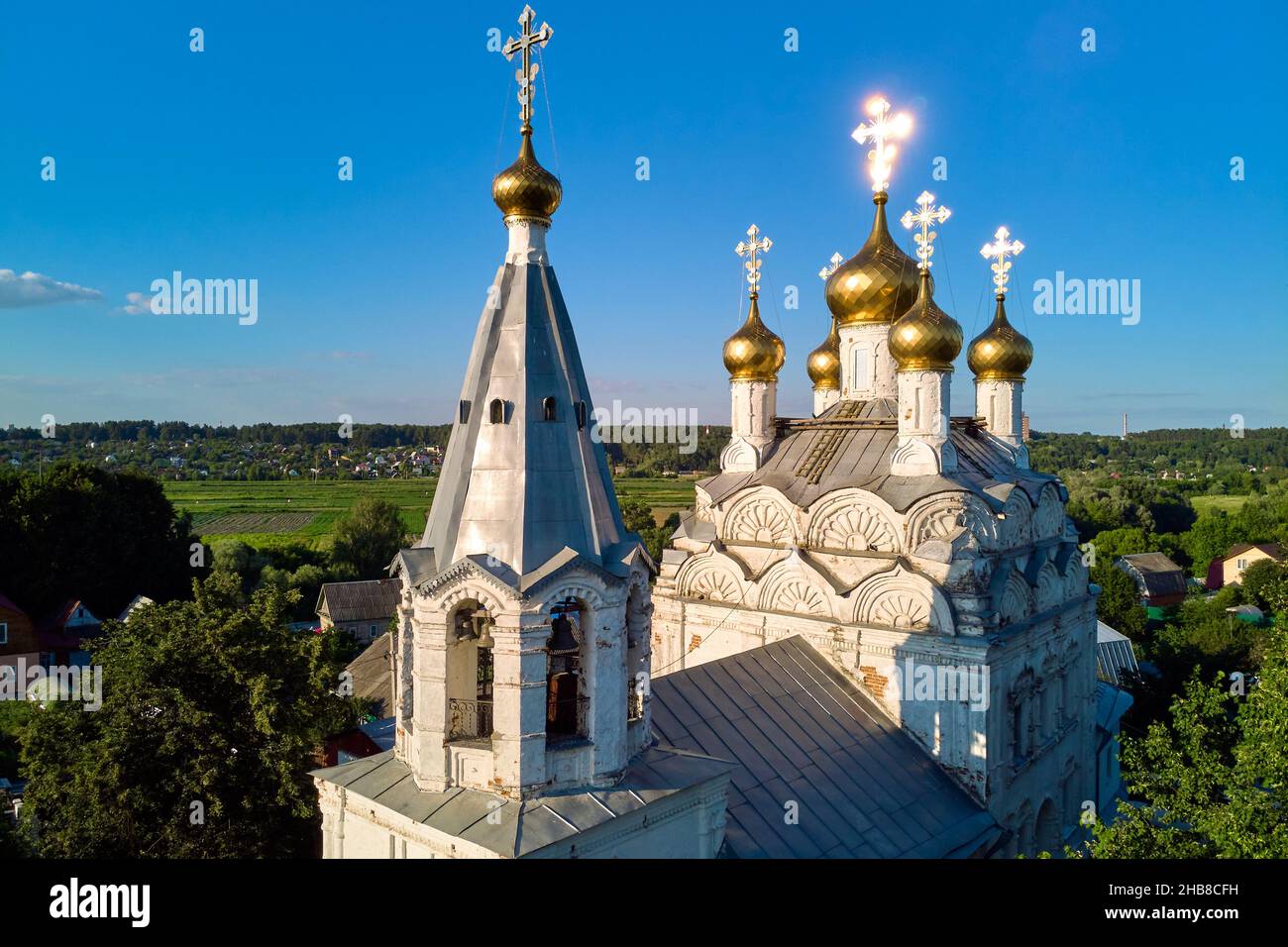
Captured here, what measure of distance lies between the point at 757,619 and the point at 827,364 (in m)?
8.09

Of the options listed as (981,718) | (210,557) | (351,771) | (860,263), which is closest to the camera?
(351,771)

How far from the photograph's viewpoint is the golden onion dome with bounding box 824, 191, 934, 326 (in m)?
15.6

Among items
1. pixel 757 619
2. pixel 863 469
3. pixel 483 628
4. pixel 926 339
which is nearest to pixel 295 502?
pixel 757 619

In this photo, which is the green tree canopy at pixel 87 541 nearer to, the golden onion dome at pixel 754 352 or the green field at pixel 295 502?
the green field at pixel 295 502

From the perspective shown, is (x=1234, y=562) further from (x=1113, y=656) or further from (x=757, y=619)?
(x=757, y=619)

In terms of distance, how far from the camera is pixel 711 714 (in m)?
10.1

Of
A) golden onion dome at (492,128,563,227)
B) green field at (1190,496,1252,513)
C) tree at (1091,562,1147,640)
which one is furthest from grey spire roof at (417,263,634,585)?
green field at (1190,496,1252,513)

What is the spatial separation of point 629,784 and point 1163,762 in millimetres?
6069

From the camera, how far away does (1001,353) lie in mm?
17312

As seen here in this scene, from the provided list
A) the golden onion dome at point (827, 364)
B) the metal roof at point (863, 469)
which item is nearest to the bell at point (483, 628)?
the metal roof at point (863, 469)

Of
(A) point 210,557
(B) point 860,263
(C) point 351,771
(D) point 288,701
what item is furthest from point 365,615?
(C) point 351,771

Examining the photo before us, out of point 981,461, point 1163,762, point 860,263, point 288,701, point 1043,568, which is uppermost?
point 860,263
